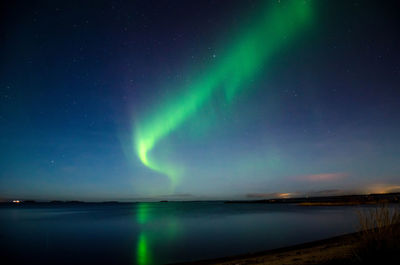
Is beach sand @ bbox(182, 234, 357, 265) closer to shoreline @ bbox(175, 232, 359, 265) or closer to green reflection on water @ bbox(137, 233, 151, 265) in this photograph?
shoreline @ bbox(175, 232, 359, 265)

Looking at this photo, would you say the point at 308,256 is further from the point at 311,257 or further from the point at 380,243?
the point at 380,243

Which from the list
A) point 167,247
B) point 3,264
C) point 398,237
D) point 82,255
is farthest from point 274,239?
point 3,264

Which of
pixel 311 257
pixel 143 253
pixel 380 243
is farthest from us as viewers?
pixel 143 253

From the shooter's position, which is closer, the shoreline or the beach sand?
the beach sand

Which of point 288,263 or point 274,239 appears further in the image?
point 274,239

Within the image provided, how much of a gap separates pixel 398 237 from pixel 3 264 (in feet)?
78.3

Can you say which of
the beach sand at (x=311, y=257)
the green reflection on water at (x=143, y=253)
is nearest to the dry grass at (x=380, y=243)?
the beach sand at (x=311, y=257)

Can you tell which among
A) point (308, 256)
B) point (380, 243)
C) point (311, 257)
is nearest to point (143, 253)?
point (308, 256)

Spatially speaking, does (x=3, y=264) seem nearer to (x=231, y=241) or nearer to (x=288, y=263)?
(x=231, y=241)

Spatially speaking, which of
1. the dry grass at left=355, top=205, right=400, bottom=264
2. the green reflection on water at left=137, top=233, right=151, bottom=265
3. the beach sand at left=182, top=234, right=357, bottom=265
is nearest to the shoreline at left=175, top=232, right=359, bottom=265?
the beach sand at left=182, top=234, right=357, bottom=265

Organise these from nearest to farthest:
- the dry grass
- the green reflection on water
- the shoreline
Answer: the dry grass
the shoreline
the green reflection on water

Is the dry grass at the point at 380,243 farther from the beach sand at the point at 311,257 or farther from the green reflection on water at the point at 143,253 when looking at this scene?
the green reflection on water at the point at 143,253

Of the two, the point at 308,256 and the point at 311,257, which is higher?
the point at 311,257

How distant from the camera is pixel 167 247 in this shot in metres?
23.2
